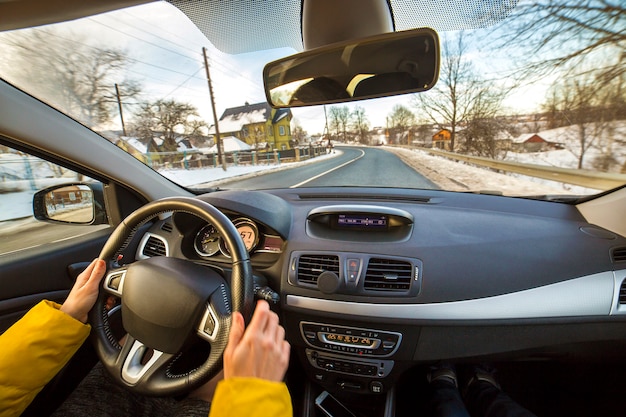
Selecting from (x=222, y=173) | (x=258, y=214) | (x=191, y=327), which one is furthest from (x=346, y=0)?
(x=222, y=173)

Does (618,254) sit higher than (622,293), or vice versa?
(618,254)

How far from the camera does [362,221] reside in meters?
1.99

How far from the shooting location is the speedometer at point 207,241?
204 centimetres

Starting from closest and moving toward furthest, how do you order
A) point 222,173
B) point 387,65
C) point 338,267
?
1. point 387,65
2. point 338,267
3. point 222,173

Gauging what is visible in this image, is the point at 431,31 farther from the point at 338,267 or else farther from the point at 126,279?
the point at 126,279

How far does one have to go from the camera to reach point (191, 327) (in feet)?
4.12

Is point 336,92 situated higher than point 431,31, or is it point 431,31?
point 431,31

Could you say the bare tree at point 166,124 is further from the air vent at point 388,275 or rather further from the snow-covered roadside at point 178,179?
the air vent at point 388,275

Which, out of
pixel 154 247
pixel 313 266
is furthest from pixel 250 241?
pixel 154 247

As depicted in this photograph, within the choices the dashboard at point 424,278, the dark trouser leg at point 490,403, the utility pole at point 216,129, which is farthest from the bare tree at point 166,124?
the dark trouser leg at point 490,403

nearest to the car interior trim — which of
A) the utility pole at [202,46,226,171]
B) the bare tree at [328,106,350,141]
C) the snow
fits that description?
the snow

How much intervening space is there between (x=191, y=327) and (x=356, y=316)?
2.80ft

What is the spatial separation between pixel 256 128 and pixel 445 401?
2.78 meters

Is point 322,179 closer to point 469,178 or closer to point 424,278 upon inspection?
point 469,178
